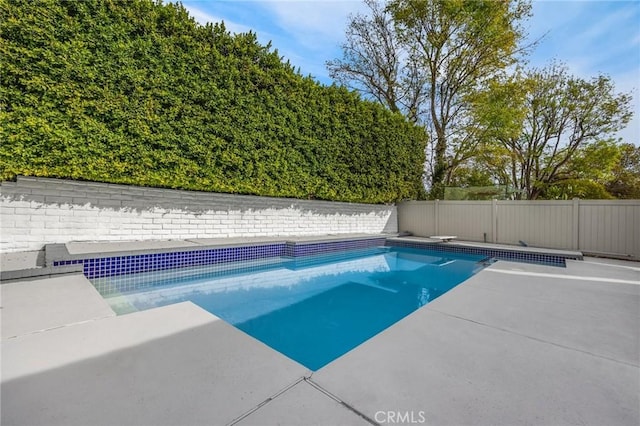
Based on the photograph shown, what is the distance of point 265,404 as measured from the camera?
121 centimetres

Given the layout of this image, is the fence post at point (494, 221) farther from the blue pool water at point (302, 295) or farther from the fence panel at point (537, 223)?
the blue pool water at point (302, 295)

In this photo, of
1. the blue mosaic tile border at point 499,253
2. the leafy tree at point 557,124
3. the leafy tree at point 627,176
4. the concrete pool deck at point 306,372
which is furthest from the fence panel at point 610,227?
the leafy tree at point 627,176

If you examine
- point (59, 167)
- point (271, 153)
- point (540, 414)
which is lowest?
point (540, 414)

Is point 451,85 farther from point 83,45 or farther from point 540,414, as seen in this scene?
point 540,414

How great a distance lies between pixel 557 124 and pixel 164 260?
1352 centimetres

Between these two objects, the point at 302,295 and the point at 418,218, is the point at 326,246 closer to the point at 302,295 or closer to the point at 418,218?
the point at 302,295

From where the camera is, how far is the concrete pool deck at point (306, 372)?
3.86 ft

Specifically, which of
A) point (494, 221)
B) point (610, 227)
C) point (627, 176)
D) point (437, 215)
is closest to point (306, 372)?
point (610, 227)

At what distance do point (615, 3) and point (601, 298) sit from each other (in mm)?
6511

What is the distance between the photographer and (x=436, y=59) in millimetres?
10164

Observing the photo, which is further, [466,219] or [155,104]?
[466,219]

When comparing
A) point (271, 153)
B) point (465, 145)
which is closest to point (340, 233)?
point (271, 153)

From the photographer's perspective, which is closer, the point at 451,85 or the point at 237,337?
the point at 237,337

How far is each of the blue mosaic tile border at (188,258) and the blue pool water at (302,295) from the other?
0.44 ft
